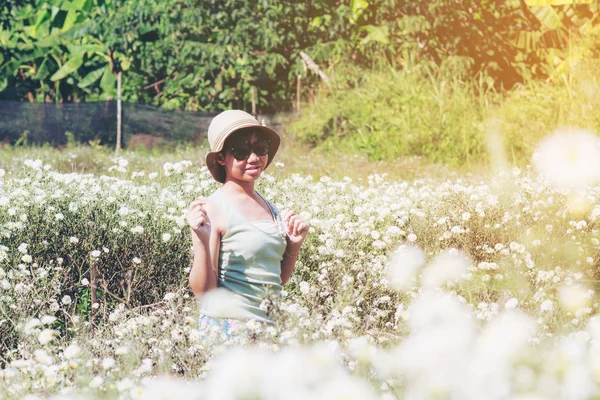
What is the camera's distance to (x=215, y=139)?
3.26 metres

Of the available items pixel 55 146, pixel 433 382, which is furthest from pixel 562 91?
pixel 433 382

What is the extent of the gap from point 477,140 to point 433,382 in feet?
33.4

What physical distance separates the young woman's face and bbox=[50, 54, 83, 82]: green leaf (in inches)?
577

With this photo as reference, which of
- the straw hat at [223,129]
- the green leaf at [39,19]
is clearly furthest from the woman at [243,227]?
the green leaf at [39,19]

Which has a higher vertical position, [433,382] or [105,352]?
[433,382]

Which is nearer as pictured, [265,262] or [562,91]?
[265,262]

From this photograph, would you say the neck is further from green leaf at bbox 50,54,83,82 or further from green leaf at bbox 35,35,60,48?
green leaf at bbox 35,35,60,48

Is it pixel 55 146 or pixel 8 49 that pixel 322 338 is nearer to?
pixel 55 146

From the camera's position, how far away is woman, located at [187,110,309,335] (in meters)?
3.16

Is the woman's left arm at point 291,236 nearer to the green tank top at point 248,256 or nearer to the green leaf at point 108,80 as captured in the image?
the green tank top at point 248,256

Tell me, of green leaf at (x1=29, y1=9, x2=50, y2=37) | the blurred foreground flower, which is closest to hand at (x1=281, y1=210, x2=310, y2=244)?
the blurred foreground flower

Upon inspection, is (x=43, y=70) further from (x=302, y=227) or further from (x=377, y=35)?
(x=302, y=227)

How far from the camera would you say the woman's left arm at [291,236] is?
10.4 feet

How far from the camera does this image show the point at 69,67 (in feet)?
56.1
